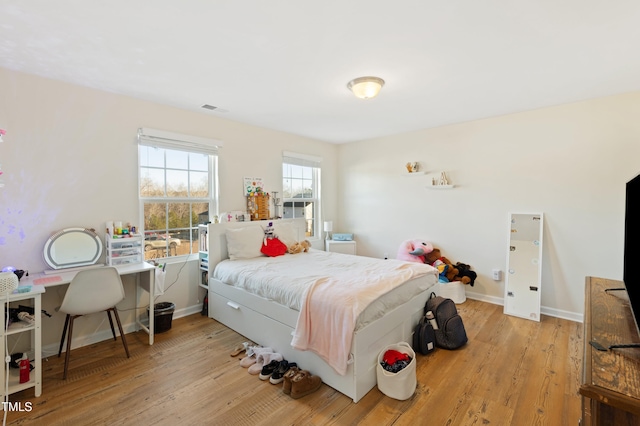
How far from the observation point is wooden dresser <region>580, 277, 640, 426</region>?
89 cm

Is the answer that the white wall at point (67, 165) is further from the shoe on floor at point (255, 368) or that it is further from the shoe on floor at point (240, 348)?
the shoe on floor at point (255, 368)

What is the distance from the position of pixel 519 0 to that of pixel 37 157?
3.65 meters

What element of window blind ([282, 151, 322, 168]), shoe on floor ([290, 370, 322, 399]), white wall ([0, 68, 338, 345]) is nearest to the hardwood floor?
shoe on floor ([290, 370, 322, 399])

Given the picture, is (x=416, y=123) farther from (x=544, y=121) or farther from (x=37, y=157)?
(x=37, y=157)

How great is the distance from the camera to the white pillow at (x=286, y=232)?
12.3ft

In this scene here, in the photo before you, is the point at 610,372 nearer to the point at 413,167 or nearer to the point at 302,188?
the point at 413,167

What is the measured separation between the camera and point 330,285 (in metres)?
2.28

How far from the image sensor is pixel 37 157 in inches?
95.6

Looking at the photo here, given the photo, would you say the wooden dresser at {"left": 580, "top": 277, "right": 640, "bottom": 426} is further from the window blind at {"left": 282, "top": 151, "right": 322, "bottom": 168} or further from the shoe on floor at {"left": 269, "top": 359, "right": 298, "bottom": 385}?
the window blind at {"left": 282, "top": 151, "right": 322, "bottom": 168}

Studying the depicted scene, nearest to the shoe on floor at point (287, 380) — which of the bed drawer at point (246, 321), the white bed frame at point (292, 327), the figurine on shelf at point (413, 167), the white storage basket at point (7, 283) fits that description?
the white bed frame at point (292, 327)

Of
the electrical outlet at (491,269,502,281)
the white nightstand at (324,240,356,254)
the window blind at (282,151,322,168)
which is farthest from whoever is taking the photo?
the white nightstand at (324,240,356,254)

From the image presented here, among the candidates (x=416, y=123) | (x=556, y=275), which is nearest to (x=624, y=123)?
(x=556, y=275)

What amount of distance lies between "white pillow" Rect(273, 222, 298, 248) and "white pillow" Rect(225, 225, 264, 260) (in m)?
0.35

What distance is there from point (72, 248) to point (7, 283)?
70 cm
